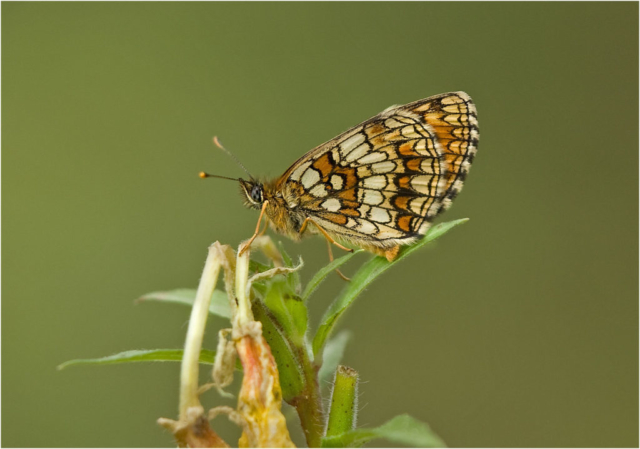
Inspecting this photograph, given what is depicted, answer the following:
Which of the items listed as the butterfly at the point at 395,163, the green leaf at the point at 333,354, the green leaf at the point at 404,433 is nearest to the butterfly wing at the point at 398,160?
the butterfly at the point at 395,163

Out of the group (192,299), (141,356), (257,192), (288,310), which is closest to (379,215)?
(257,192)

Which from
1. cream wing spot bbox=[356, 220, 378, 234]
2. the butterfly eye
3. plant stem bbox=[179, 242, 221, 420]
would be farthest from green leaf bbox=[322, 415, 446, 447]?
the butterfly eye

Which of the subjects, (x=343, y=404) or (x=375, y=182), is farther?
(x=375, y=182)

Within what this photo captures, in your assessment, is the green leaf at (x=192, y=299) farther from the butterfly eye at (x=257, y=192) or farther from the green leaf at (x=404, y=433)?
the butterfly eye at (x=257, y=192)

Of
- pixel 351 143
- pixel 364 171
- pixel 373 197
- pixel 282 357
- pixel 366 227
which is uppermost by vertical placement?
pixel 351 143

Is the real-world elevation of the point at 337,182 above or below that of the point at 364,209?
above

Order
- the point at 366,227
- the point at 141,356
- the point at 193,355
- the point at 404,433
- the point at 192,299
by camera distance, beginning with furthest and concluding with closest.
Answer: the point at 366,227 → the point at 192,299 → the point at 141,356 → the point at 193,355 → the point at 404,433

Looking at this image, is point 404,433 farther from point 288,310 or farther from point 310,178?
point 310,178
